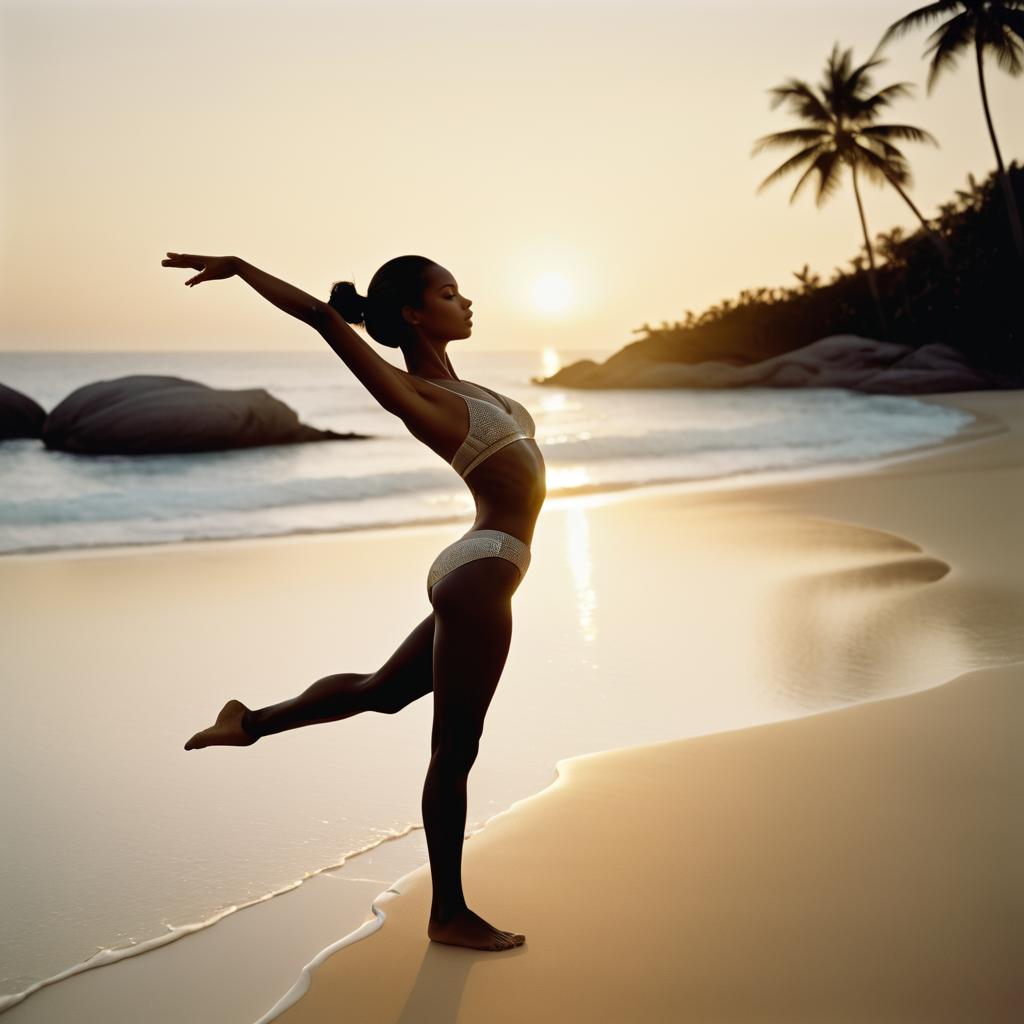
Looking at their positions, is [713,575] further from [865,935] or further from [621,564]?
[865,935]

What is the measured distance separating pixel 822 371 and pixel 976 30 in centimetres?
976

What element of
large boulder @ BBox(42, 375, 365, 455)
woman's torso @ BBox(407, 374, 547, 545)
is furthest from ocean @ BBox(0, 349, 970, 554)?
woman's torso @ BBox(407, 374, 547, 545)

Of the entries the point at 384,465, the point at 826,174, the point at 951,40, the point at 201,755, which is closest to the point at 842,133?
the point at 826,174

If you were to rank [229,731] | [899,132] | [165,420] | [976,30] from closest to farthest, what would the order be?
[229,731] → [165,420] → [976,30] → [899,132]

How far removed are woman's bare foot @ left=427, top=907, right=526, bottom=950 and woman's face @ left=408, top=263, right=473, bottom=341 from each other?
4.19 ft

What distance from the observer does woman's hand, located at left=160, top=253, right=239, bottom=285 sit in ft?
8.31

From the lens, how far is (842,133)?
3350cm

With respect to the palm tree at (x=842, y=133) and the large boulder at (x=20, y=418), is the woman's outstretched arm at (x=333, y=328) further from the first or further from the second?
the palm tree at (x=842, y=133)

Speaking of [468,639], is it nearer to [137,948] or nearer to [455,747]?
[455,747]

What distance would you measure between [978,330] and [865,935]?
3320 cm

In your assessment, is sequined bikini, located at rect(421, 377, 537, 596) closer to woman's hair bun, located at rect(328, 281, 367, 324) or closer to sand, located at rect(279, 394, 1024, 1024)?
woman's hair bun, located at rect(328, 281, 367, 324)

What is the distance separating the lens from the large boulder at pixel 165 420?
19266 millimetres

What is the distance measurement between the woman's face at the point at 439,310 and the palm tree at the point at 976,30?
94.5 feet

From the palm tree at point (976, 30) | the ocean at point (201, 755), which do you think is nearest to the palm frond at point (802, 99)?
the palm tree at point (976, 30)
